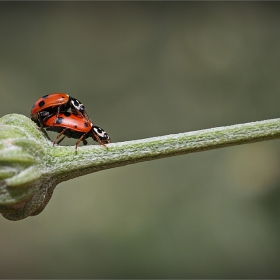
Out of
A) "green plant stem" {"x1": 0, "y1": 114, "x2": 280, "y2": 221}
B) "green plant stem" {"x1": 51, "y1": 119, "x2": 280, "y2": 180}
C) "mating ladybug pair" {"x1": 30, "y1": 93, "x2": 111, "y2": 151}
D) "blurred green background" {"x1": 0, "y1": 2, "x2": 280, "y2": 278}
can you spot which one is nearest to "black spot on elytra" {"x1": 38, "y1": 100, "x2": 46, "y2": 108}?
"mating ladybug pair" {"x1": 30, "y1": 93, "x2": 111, "y2": 151}

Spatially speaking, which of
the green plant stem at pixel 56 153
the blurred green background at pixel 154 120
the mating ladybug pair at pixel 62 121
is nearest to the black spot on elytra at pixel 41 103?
the mating ladybug pair at pixel 62 121

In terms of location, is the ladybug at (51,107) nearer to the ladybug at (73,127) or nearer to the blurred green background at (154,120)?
the ladybug at (73,127)

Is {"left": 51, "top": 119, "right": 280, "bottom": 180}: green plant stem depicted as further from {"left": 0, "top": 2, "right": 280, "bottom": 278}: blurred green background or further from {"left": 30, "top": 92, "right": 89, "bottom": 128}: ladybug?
{"left": 0, "top": 2, "right": 280, "bottom": 278}: blurred green background

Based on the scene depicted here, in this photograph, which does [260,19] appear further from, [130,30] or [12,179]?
[12,179]

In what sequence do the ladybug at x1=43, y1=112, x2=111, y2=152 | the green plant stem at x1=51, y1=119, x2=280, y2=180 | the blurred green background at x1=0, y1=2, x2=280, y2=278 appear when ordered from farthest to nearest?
the blurred green background at x1=0, y1=2, x2=280, y2=278 → the ladybug at x1=43, y1=112, x2=111, y2=152 → the green plant stem at x1=51, y1=119, x2=280, y2=180

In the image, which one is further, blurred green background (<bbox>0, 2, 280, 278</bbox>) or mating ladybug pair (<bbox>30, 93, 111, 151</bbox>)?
blurred green background (<bbox>0, 2, 280, 278</bbox>)

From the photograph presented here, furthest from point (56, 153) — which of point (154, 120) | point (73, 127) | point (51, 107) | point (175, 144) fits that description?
point (154, 120)

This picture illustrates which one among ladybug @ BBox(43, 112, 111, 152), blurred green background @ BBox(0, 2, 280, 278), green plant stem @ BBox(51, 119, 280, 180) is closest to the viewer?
green plant stem @ BBox(51, 119, 280, 180)

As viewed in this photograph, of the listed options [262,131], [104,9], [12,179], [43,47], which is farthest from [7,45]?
[262,131]

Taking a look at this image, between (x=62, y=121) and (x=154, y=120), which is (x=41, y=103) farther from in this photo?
(x=154, y=120)
